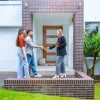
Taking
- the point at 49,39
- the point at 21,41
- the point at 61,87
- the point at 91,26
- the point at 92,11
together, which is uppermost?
the point at 92,11

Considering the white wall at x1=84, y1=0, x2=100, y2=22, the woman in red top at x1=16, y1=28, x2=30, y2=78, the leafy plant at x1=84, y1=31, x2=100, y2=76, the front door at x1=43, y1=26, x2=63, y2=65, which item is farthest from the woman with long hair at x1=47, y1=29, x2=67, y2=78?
the front door at x1=43, y1=26, x2=63, y2=65

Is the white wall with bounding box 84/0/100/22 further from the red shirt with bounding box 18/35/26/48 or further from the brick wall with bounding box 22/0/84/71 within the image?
the red shirt with bounding box 18/35/26/48

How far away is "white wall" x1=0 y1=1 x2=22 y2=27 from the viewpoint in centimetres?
1177

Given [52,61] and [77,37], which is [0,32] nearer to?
[52,61]

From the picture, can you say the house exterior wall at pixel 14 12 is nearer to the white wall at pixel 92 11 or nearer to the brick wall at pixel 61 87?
the white wall at pixel 92 11

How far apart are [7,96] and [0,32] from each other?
20.3 feet

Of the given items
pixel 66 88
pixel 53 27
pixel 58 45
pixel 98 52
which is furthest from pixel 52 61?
pixel 66 88

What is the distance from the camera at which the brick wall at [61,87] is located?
7.34 meters

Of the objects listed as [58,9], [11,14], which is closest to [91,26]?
[58,9]

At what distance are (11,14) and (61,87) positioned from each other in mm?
Result: 5723

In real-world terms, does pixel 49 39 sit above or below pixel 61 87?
above

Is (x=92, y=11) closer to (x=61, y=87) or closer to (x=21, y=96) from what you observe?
(x=61, y=87)

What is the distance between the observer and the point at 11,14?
11883mm

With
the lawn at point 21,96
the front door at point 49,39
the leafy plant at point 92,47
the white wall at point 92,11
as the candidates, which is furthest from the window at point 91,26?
the lawn at point 21,96
